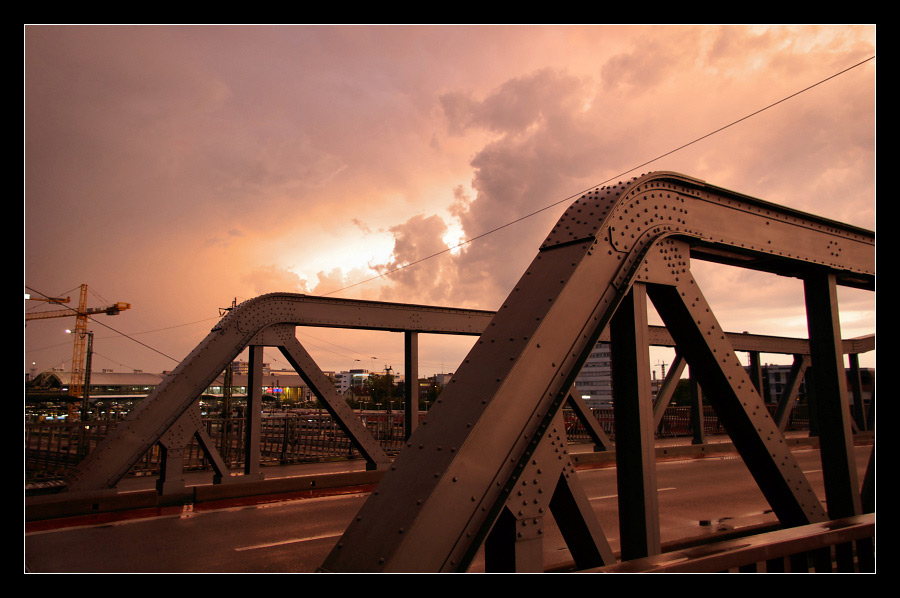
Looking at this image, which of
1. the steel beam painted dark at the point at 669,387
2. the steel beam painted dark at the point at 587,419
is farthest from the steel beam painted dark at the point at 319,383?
the steel beam painted dark at the point at 669,387

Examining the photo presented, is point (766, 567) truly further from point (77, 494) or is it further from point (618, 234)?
point (77, 494)

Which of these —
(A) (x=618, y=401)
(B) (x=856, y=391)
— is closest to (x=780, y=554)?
(A) (x=618, y=401)

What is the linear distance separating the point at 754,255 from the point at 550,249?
2.55 metres

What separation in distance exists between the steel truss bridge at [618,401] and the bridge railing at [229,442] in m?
11.4

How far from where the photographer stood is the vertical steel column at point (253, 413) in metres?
11.8

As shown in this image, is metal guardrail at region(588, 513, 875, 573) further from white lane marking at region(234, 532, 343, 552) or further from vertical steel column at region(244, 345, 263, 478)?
vertical steel column at region(244, 345, 263, 478)

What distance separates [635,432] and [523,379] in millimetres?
1274

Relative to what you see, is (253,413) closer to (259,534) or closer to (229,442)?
(259,534)

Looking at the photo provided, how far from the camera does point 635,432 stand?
13.8 ft

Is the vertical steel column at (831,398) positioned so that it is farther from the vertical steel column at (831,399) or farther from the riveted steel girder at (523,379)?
the riveted steel girder at (523,379)

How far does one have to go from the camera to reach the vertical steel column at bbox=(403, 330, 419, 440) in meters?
13.1

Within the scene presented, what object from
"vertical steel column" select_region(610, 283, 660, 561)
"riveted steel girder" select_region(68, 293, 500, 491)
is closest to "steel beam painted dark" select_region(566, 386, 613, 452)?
"riveted steel girder" select_region(68, 293, 500, 491)

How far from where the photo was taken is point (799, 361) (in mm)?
23141

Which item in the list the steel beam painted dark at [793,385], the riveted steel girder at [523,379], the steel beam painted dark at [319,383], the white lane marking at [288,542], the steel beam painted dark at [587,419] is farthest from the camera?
the steel beam painted dark at [793,385]
